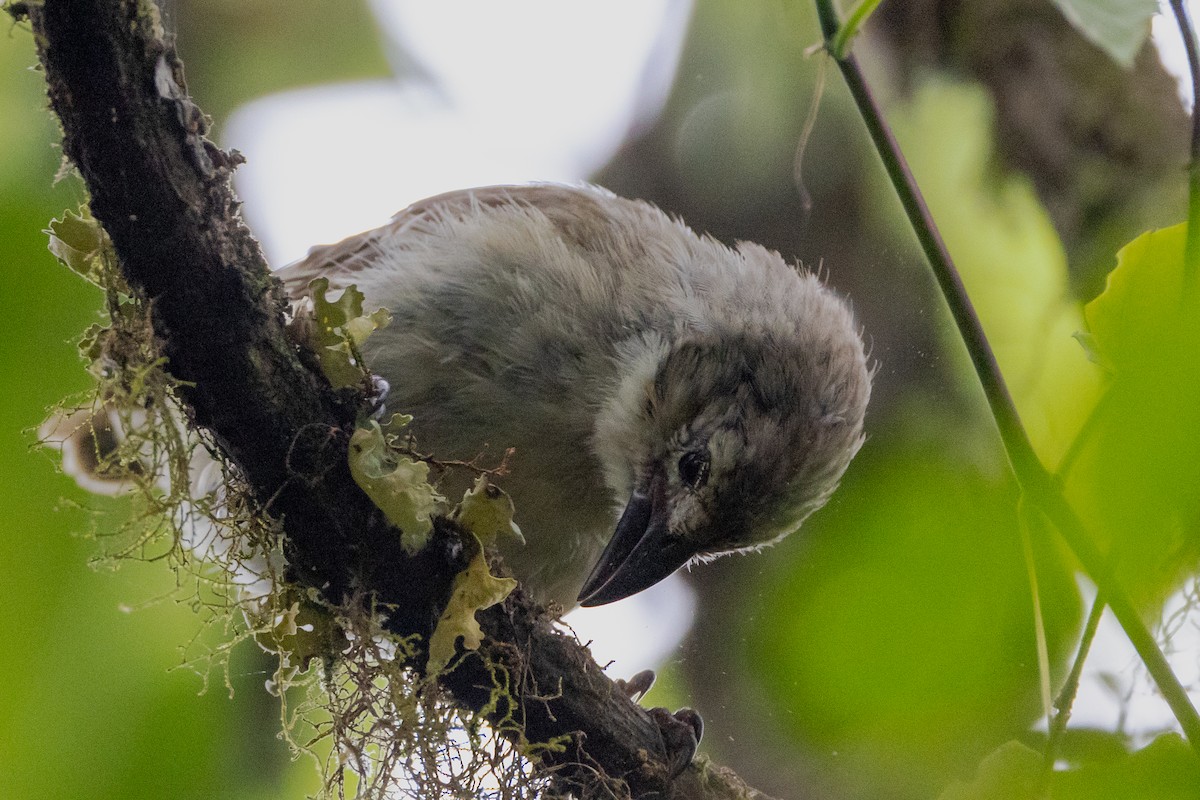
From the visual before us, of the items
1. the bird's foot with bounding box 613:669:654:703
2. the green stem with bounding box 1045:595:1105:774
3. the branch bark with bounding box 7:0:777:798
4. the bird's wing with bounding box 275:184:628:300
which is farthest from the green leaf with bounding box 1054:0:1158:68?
the bird's foot with bounding box 613:669:654:703

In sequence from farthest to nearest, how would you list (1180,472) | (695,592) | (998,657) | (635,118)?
(635,118), (695,592), (998,657), (1180,472)

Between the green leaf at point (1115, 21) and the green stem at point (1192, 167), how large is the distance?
0.22 meters

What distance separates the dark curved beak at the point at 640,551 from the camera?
7.04ft

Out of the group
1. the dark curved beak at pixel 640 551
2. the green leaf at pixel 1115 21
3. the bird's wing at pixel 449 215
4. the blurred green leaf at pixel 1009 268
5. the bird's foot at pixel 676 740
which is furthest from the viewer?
the bird's wing at pixel 449 215

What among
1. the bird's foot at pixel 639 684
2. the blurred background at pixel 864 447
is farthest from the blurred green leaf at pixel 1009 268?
the bird's foot at pixel 639 684

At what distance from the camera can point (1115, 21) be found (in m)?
0.89

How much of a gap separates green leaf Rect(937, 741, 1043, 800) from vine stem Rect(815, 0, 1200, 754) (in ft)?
0.52

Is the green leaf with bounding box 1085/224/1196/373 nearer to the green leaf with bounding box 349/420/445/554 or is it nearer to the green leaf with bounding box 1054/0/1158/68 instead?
the green leaf with bounding box 1054/0/1158/68

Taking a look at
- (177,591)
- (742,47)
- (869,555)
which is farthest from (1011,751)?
(742,47)

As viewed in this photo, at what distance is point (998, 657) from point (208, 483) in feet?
5.47

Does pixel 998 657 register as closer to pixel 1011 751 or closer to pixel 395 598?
pixel 1011 751

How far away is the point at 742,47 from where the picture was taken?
9.63 ft

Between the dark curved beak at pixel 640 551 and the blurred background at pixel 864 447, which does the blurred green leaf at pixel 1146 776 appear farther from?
the dark curved beak at pixel 640 551

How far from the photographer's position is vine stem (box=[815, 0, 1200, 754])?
1.07m
